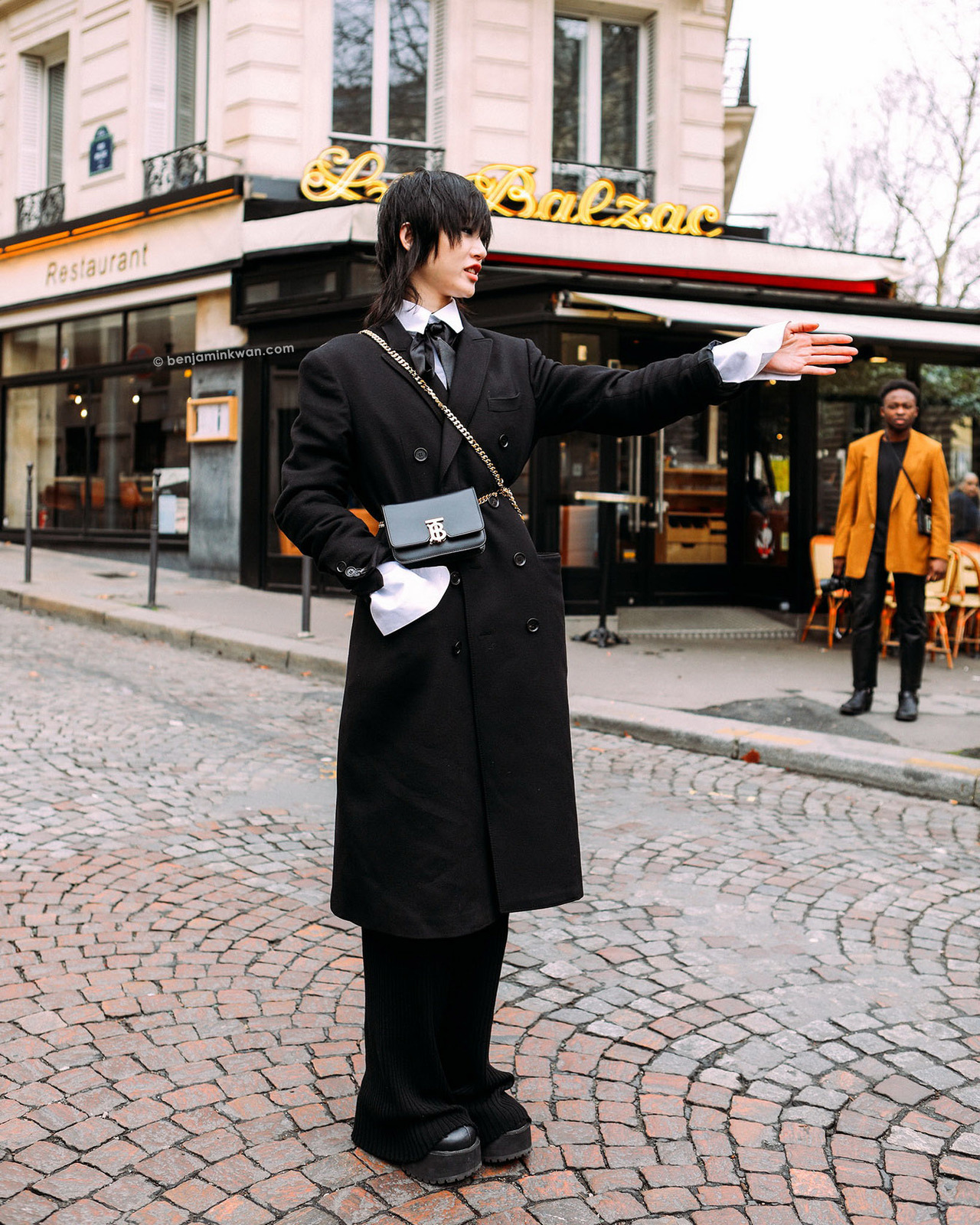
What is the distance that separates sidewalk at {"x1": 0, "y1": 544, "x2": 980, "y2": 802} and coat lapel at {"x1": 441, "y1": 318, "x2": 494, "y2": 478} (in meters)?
4.19

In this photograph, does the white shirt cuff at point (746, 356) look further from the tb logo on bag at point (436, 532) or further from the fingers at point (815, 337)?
the tb logo on bag at point (436, 532)

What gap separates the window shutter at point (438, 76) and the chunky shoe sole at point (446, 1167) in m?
12.9

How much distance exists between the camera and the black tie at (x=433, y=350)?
2.35 metres

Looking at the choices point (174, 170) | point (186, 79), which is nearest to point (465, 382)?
point (174, 170)

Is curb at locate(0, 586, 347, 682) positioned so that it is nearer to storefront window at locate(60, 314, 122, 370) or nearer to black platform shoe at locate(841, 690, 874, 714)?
black platform shoe at locate(841, 690, 874, 714)

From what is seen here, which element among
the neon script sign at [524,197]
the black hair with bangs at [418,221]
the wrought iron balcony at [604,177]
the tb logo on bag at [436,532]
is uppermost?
the wrought iron balcony at [604,177]

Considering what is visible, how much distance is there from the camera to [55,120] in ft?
56.2

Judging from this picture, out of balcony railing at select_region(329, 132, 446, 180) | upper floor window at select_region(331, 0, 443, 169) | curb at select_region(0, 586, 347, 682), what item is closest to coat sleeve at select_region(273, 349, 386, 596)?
curb at select_region(0, 586, 347, 682)

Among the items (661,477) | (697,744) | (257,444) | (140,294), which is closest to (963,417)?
(661,477)

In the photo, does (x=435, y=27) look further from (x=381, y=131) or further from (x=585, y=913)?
(x=585, y=913)

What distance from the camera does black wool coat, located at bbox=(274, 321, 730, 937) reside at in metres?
2.29

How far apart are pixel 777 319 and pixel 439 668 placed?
30.0ft

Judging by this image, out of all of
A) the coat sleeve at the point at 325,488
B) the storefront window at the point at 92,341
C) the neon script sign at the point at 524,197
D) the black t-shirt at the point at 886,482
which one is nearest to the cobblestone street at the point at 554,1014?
the coat sleeve at the point at 325,488

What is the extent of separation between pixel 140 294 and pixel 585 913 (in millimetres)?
12973
